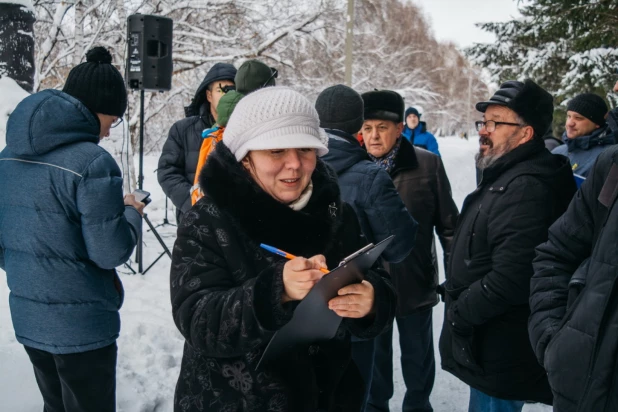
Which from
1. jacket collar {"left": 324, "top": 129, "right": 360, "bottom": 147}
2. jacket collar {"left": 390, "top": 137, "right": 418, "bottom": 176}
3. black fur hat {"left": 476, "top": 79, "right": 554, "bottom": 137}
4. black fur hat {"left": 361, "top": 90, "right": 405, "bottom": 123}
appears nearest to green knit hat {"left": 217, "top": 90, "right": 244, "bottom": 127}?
jacket collar {"left": 324, "top": 129, "right": 360, "bottom": 147}

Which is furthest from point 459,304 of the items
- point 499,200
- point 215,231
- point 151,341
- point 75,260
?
point 151,341

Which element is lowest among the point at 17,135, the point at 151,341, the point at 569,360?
the point at 151,341

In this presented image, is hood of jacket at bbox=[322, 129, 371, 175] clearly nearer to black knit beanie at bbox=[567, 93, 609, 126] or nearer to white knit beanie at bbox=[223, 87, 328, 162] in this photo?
white knit beanie at bbox=[223, 87, 328, 162]

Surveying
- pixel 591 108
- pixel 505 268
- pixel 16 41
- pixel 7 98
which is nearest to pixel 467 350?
pixel 505 268

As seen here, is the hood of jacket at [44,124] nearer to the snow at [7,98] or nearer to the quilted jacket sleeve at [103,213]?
the quilted jacket sleeve at [103,213]

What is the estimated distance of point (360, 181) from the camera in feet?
9.20

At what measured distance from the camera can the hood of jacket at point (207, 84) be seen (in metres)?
4.25

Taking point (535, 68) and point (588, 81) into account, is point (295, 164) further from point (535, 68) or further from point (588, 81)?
point (535, 68)

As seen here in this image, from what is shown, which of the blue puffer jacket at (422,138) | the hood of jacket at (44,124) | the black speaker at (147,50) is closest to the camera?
the hood of jacket at (44,124)

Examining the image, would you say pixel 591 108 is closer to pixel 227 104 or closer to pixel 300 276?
pixel 227 104

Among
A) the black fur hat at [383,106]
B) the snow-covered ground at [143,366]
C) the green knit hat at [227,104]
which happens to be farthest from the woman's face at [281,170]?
the snow-covered ground at [143,366]

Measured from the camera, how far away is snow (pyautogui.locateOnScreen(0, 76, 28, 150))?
13.3 feet

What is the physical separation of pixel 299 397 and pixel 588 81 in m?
11.2

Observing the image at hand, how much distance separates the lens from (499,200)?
2391mm
